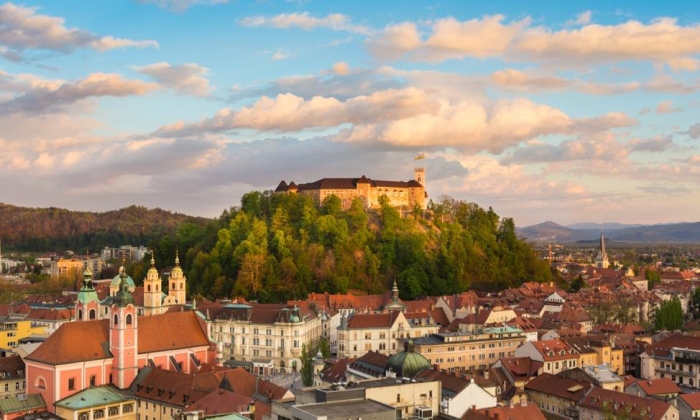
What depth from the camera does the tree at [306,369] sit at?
64.7 meters

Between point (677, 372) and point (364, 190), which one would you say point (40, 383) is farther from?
point (364, 190)

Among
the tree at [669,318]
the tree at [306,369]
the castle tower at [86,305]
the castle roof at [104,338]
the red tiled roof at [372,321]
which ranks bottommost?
the tree at [306,369]

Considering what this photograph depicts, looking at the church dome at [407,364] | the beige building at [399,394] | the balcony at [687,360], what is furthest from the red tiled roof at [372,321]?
the beige building at [399,394]

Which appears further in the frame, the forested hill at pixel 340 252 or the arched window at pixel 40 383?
the forested hill at pixel 340 252

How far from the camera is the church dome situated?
5566 centimetres

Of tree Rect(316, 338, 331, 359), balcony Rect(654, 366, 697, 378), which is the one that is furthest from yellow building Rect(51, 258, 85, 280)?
balcony Rect(654, 366, 697, 378)

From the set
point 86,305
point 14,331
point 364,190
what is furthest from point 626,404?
point 364,190

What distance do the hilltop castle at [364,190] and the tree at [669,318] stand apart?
1882 inches

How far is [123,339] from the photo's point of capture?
55312 millimetres

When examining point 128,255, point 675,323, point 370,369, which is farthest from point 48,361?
point 128,255

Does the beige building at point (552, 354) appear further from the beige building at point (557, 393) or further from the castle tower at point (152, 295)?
the castle tower at point (152, 295)

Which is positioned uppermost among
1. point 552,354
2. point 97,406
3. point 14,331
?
point 14,331

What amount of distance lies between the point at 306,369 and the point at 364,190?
6418cm

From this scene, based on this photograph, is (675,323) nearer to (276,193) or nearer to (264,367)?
(264,367)
